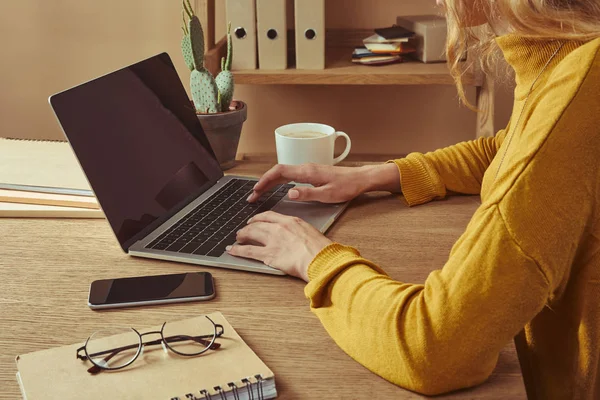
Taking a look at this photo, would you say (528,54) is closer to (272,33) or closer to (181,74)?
(272,33)

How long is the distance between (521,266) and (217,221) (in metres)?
0.53

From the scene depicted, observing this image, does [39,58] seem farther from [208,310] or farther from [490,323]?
[490,323]

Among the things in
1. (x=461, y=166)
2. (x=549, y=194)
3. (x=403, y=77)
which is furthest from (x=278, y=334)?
(x=403, y=77)

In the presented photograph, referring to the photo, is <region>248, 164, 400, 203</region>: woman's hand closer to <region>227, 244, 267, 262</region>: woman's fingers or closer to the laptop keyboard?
the laptop keyboard

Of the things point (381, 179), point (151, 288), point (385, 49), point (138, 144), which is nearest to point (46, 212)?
point (138, 144)

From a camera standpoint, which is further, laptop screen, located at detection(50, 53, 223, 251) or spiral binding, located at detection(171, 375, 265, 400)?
laptop screen, located at detection(50, 53, 223, 251)

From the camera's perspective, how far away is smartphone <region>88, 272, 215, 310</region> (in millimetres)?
839

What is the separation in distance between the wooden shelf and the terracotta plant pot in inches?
15.5

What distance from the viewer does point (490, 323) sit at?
657 millimetres

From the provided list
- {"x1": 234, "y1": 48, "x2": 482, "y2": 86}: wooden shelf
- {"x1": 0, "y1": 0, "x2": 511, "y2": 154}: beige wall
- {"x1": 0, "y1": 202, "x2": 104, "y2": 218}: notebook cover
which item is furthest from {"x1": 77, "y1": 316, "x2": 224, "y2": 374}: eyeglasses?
{"x1": 0, "y1": 0, "x2": 511, "y2": 154}: beige wall

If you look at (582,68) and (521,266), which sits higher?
(582,68)

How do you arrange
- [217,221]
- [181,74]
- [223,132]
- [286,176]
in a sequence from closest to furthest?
[217,221] → [286,176] → [223,132] → [181,74]

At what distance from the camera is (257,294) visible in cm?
86

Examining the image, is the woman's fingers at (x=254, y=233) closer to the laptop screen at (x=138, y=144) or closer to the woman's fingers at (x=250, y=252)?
the woman's fingers at (x=250, y=252)
